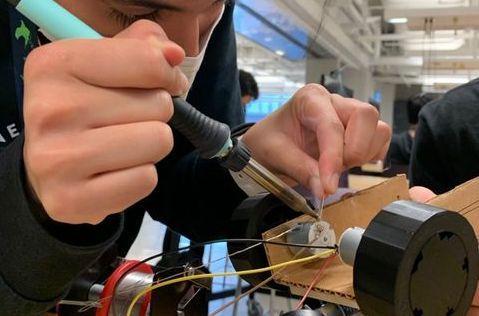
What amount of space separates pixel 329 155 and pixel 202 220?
0.27 meters

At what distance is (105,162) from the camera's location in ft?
0.91

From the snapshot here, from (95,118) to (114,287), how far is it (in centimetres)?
18

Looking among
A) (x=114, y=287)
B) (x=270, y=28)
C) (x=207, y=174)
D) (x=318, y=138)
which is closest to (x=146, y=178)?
(x=114, y=287)

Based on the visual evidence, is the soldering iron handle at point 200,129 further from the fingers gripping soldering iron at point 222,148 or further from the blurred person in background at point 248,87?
the blurred person in background at point 248,87

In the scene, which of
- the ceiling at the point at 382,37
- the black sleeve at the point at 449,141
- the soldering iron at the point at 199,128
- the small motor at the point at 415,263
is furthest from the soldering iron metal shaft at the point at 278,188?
the black sleeve at the point at 449,141

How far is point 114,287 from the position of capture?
400mm

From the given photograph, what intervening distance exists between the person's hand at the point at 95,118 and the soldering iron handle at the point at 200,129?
0.13 ft

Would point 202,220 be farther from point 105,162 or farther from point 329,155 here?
point 105,162

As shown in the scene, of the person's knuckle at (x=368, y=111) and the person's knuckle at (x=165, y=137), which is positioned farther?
the person's knuckle at (x=368, y=111)

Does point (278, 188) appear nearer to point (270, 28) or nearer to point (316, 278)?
point (316, 278)

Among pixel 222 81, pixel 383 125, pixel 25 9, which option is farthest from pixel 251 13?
pixel 25 9

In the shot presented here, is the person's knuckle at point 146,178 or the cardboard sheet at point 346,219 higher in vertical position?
the person's knuckle at point 146,178

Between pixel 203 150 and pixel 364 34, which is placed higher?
pixel 364 34

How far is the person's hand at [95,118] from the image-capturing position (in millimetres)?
271
